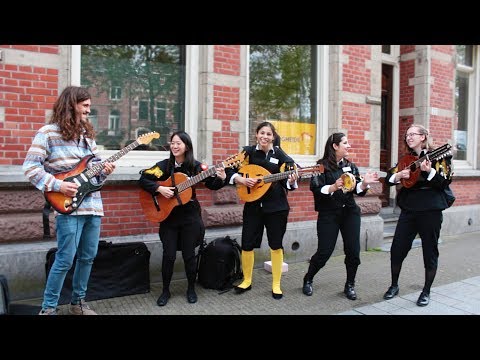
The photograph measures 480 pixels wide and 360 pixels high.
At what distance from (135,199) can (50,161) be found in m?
1.70

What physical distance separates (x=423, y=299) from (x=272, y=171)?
2157mm

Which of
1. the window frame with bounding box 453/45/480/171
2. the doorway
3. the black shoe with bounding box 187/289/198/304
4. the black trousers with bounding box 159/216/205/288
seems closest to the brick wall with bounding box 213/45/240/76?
the black trousers with bounding box 159/216/205/288

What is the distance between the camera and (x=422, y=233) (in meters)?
Result: 4.37

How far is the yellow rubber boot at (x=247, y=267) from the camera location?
4.88 m

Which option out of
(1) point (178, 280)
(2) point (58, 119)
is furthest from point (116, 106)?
(1) point (178, 280)

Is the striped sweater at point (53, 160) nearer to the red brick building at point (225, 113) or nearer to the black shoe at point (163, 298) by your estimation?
the red brick building at point (225, 113)

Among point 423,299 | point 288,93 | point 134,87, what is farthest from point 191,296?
point 288,93

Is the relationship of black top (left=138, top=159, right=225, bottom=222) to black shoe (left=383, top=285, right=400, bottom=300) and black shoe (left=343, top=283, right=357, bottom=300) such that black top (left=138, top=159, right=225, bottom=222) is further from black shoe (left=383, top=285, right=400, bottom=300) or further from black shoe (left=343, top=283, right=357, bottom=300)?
black shoe (left=383, top=285, right=400, bottom=300)

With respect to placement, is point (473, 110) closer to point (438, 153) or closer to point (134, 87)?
Answer: point (438, 153)

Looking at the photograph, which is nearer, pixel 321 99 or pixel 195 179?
pixel 195 179

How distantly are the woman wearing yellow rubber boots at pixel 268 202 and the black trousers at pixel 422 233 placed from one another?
→ 4.18 feet

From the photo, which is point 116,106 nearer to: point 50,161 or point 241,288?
point 50,161

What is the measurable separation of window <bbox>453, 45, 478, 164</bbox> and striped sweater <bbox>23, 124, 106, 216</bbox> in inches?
347

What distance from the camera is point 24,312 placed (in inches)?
150
